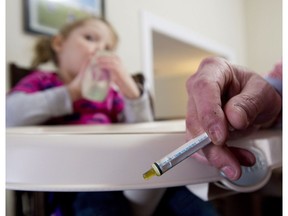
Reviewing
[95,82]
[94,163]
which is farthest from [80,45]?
[94,163]

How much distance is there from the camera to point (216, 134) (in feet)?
0.70

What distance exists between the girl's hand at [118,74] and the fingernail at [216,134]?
46cm

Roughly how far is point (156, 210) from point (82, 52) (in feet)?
1.63

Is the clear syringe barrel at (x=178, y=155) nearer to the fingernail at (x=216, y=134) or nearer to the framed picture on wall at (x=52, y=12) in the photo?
the fingernail at (x=216, y=134)

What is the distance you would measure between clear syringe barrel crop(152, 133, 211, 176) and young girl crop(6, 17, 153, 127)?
0.44 meters

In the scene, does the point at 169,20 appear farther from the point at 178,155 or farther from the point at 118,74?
the point at 178,155

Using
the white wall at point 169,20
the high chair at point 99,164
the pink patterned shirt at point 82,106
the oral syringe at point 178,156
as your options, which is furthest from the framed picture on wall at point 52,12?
the oral syringe at point 178,156

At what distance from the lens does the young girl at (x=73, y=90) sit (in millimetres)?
604

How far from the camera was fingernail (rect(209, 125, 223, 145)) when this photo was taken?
212 mm

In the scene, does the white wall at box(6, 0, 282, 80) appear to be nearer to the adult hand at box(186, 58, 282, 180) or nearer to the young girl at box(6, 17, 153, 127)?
the young girl at box(6, 17, 153, 127)

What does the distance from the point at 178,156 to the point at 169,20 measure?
136 cm

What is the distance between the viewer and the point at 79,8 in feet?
3.61

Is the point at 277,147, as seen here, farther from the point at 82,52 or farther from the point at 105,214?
the point at 82,52

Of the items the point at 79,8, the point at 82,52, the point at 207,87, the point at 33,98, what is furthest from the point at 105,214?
the point at 79,8
